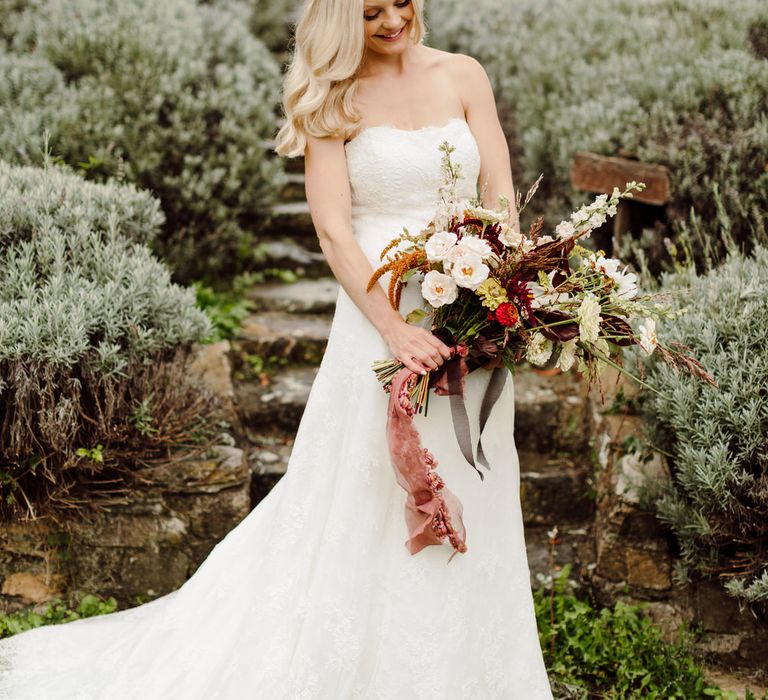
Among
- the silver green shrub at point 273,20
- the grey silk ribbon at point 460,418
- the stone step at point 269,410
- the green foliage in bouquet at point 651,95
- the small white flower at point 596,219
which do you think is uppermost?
the silver green shrub at point 273,20

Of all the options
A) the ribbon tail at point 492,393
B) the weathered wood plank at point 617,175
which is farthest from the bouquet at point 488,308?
the weathered wood plank at point 617,175

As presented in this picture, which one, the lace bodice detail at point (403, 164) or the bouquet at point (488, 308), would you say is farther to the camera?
the lace bodice detail at point (403, 164)

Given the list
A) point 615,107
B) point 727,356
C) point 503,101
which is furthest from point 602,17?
point 727,356

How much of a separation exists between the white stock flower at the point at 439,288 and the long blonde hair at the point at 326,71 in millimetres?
709

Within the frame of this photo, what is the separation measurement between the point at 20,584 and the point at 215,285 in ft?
9.15

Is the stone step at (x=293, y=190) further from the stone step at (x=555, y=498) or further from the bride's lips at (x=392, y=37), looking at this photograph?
the bride's lips at (x=392, y=37)

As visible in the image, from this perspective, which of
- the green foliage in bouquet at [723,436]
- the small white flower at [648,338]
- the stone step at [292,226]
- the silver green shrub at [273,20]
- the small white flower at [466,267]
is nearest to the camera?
the small white flower at [466,267]

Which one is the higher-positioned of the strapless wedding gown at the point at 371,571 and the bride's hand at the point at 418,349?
the bride's hand at the point at 418,349

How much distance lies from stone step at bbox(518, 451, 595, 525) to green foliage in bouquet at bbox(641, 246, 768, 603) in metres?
0.84

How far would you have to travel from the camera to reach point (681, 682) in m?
3.71

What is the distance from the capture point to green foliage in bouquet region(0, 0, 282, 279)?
5824 millimetres

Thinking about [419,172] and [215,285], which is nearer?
[419,172]

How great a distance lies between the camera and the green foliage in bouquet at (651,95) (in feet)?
17.7

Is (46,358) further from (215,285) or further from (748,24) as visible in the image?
(748,24)
